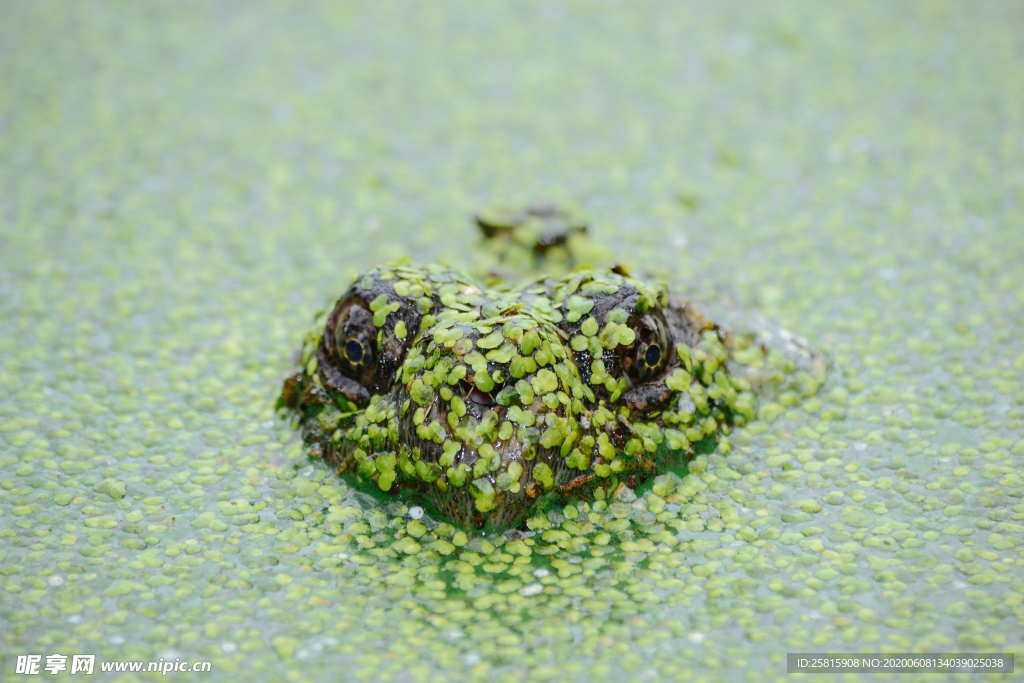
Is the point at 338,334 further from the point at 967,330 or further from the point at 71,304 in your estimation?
the point at 967,330

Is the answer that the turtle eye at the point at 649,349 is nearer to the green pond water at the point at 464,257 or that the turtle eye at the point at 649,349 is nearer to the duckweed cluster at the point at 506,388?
the duckweed cluster at the point at 506,388

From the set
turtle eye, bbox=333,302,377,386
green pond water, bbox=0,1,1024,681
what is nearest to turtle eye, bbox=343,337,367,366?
turtle eye, bbox=333,302,377,386

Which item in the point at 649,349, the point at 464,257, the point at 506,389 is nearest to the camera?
the point at 506,389

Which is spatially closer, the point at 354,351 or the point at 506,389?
the point at 506,389

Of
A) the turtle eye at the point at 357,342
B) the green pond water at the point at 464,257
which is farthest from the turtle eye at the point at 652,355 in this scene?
the turtle eye at the point at 357,342

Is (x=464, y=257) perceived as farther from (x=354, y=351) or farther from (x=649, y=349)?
(x=649, y=349)

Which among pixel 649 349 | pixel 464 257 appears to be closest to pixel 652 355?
pixel 649 349
